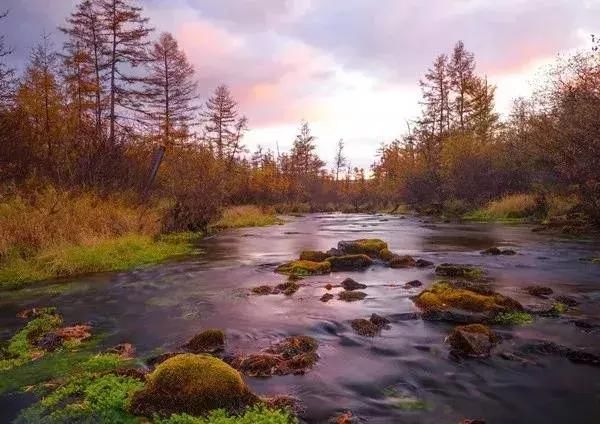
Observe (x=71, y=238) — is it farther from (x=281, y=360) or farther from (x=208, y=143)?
(x=208, y=143)

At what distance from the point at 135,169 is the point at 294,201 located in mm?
35560

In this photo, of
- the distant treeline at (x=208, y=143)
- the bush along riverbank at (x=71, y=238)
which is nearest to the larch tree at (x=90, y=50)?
the distant treeline at (x=208, y=143)

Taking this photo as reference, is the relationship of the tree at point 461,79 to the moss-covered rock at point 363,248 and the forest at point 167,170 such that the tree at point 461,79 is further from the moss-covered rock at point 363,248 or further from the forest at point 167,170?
the moss-covered rock at point 363,248

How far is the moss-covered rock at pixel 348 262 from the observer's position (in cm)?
1504

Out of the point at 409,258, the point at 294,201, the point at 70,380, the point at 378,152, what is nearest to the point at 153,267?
the point at 409,258

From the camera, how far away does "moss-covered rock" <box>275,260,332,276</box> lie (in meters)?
14.1

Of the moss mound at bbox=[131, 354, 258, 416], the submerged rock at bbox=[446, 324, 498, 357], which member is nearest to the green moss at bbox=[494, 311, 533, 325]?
the submerged rock at bbox=[446, 324, 498, 357]


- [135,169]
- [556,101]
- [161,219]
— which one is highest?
[556,101]

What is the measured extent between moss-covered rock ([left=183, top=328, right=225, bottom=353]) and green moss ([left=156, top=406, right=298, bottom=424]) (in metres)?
2.47

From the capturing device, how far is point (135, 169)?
24453mm

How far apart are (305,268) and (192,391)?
359 inches

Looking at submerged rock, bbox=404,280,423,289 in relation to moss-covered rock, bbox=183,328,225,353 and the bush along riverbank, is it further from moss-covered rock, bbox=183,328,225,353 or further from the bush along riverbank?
the bush along riverbank

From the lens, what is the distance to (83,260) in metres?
15.1

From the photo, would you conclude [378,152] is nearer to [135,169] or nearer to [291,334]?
[135,169]
